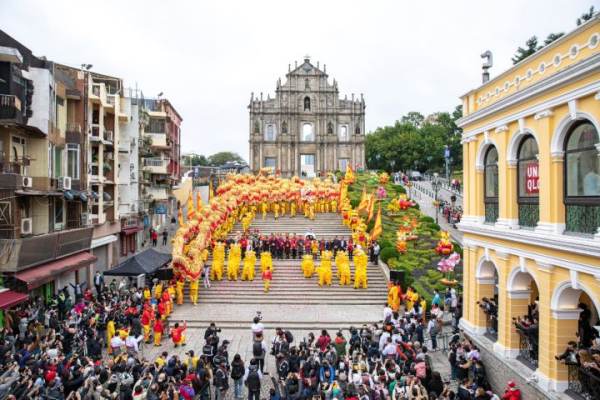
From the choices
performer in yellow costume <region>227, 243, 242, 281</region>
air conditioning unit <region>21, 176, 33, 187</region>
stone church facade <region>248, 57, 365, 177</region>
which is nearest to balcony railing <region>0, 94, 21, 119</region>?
air conditioning unit <region>21, 176, 33, 187</region>

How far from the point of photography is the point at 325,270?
24031 millimetres

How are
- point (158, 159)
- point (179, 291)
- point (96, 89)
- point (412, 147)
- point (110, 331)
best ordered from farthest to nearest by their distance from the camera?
point (412, 147) < point (158, 159) < point (96, 89) < point (179, 291) < point (110, 331)

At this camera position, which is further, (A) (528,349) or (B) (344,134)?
(B) (344,134)

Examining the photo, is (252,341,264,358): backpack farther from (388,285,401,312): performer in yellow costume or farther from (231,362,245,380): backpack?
(388,285,401,312): performer in yellow costume

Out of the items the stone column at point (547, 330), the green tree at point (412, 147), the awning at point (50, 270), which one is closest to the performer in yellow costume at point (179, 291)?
the awning at point (50, 270)

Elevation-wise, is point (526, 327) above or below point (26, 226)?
below

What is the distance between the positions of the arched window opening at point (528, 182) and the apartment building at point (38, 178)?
50.1ft

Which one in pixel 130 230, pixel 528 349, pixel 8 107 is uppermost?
pixel 8 107

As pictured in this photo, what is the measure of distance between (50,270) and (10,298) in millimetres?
3674

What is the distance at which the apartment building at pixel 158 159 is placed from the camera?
41.0 metres

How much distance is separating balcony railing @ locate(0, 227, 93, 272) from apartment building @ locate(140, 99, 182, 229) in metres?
14.6

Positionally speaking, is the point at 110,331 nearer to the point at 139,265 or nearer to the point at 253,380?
the point at 139,265

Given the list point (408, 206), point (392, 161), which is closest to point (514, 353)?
point (408, 206)

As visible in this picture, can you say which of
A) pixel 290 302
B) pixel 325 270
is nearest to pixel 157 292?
pixel 290 302
